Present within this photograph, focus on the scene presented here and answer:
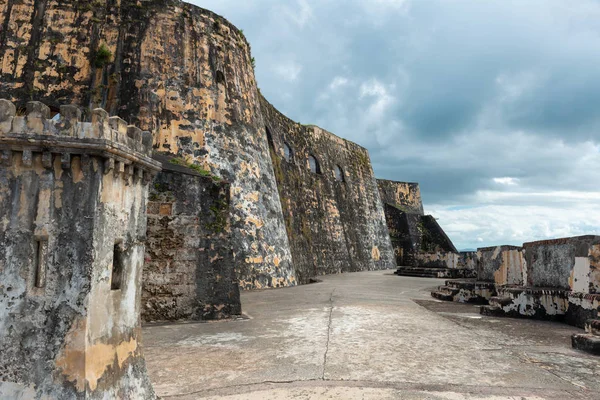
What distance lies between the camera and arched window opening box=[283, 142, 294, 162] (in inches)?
692

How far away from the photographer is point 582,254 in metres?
5.78

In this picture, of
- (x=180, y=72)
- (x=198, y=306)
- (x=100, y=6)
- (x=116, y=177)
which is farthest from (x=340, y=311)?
(x=100, y=6)

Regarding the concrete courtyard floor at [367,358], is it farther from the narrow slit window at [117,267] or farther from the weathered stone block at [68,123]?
the weathered stone block at [68,123]

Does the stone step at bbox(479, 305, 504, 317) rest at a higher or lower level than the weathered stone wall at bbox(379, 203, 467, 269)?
lower

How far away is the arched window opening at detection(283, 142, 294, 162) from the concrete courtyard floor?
450 inches

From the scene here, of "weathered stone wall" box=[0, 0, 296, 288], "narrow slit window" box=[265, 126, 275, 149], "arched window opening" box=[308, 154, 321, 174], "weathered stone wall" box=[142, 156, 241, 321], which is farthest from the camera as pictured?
"arched window opening" box=[308, 154, 321, 174]

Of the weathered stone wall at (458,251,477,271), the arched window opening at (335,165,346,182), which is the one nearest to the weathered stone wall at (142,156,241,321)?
the weathered stone wall at (458,251,477,271)

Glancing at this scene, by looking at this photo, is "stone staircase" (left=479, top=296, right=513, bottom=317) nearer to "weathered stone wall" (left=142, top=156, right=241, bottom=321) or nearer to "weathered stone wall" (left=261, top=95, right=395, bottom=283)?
"weathered stone wall" (left=142, top=156, right=241, bottom=321)

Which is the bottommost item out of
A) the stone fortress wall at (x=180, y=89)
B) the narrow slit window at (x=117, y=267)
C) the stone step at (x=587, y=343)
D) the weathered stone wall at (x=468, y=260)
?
the stone step at (x=587, y=343)

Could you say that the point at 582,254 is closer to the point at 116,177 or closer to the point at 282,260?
the point at 116,177

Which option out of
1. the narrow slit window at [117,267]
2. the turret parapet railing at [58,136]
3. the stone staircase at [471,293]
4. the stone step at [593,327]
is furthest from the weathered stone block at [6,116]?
the stone staircase at [471,293]

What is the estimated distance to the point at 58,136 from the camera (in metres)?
2.56

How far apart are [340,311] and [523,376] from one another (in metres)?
3.55

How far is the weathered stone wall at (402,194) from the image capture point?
35.2 m
